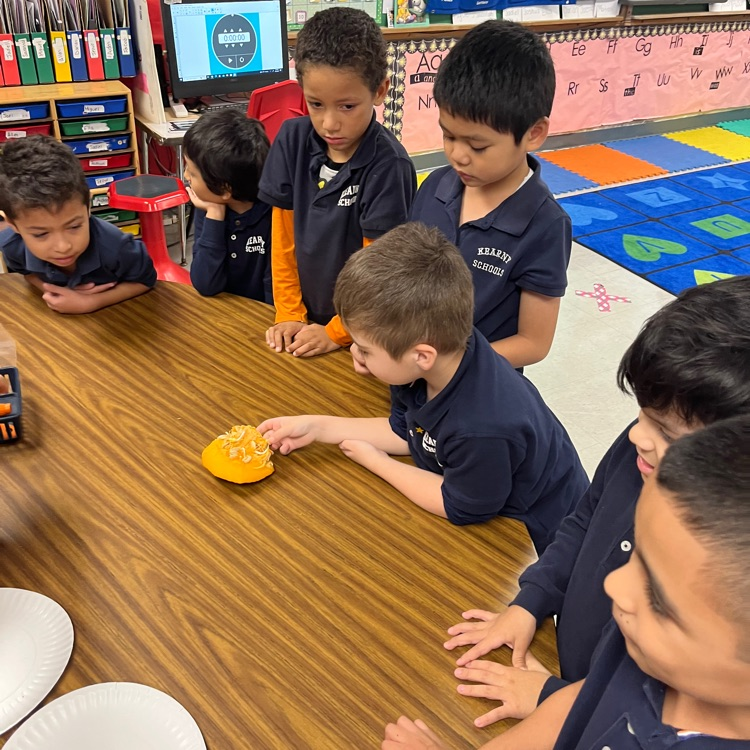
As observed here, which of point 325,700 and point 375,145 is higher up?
point 375,145

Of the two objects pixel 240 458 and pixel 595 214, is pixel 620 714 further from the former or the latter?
pixel 595 214

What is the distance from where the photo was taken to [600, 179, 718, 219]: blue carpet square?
14.7ft

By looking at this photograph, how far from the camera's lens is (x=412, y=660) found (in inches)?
33.0

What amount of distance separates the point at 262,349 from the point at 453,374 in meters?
0.53

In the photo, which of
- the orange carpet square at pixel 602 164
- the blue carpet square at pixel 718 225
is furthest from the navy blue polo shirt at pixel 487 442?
the orange carpet square at pixel 602 164

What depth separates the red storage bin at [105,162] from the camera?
3.22 metres

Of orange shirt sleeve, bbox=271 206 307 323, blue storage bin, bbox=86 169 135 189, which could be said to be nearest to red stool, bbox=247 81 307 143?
blue storage bin, bbox=86 169 135 189

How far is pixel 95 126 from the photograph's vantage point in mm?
3143

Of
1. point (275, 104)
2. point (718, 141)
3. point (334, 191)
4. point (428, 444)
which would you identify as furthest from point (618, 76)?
point (428, 444)

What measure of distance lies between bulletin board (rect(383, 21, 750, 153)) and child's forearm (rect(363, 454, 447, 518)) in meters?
3.89

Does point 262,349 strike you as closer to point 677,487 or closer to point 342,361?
point 342,361

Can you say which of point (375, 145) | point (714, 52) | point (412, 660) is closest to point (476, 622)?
point (412, 660)

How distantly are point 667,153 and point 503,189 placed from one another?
15.6 ft

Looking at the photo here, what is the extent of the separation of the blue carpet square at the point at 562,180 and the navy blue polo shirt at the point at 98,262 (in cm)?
357
